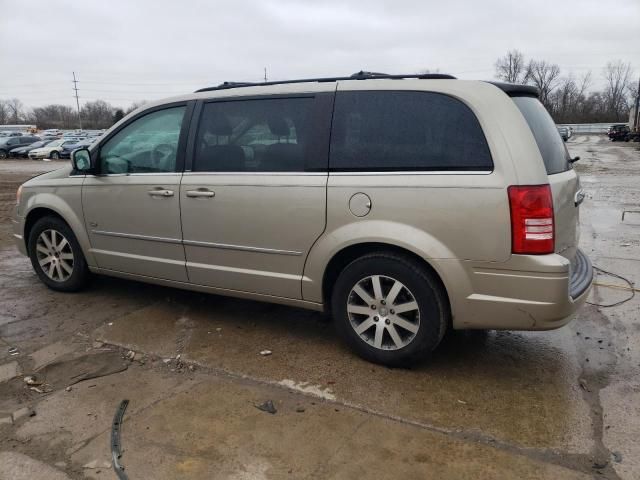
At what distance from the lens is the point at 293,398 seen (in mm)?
3240

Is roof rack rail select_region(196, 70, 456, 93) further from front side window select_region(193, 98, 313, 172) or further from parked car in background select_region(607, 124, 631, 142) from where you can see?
parked car in background select_region(607, 124, 631, 142)

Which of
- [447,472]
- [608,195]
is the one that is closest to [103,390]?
[447,472]

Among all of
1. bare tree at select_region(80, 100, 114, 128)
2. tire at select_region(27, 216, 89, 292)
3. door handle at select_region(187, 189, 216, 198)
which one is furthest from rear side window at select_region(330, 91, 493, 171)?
bare tree at select_region(80, 100, 114, 128)

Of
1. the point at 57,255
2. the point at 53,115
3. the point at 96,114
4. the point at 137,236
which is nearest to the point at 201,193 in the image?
the point at 137,236

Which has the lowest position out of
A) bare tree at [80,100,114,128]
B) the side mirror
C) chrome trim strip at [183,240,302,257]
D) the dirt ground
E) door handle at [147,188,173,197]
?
the dirt ground

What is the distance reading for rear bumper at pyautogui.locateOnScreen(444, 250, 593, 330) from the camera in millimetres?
3051

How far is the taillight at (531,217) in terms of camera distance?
9.87 ft

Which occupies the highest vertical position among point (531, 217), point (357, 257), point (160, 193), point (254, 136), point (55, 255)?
point (254, 136)

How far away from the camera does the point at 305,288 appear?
3.77 metres

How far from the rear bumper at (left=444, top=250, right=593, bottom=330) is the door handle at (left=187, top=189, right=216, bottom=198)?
1854 mm

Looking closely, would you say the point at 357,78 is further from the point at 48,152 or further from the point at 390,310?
the point at 48,152

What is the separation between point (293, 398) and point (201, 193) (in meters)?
1.69

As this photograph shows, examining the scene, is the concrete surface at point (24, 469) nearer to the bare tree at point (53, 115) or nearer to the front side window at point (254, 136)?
the front side window at point (254, 136)

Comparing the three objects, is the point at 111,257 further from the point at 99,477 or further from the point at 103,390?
the point at 99,477
